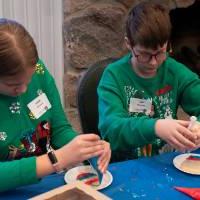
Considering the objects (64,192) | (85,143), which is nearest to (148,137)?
(85,143)

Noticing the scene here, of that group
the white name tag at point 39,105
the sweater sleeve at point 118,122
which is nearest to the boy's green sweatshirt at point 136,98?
the sweater sleeve at point 118,122

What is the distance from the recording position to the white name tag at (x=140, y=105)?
1489 mm

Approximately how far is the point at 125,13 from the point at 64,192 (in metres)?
1.62

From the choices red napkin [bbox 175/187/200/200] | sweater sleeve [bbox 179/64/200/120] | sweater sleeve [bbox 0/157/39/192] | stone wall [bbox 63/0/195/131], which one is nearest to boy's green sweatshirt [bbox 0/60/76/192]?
sweater sleeve [bbox 0/157/39/192]

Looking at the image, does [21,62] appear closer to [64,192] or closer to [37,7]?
[64,192]

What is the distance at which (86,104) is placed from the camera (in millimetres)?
1564

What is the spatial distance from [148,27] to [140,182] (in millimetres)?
527

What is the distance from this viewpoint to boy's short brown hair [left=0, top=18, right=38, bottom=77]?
3.39 feet

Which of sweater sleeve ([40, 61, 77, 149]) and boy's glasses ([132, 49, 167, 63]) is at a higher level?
Result: boy's glasses ([132, 49, 167, 63])

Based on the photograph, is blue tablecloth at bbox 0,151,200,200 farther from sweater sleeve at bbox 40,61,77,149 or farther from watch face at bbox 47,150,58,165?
sweater sleeve at bbox 40,61,77,149

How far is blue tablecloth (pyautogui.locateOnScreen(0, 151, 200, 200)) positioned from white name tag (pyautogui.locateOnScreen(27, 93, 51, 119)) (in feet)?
0.78

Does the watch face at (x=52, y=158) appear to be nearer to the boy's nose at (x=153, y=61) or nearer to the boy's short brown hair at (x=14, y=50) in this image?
the boy's short brown hair at (x=14, y=50)

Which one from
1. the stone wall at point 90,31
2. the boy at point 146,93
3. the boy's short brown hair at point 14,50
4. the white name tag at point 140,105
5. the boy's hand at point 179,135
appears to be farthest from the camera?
the stone wall at point 90,31

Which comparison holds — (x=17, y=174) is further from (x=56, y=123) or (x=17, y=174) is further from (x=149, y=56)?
(x=149, y=56)
